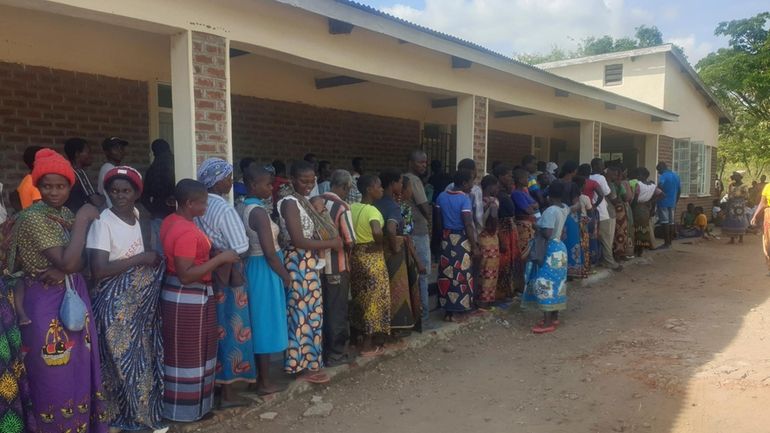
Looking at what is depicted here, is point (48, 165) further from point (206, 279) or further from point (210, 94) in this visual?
point (210, 94)

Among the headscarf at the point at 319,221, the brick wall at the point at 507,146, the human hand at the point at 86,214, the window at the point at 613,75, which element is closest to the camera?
the human hand at the point at 86,214

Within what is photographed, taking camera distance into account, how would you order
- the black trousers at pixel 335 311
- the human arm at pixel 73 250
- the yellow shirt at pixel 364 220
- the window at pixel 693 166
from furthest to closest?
the window at pixel 693 166
the yellow shirt at pixel 364 220
the black trousers at pixel 335 311
the human arm at pixel 73 250

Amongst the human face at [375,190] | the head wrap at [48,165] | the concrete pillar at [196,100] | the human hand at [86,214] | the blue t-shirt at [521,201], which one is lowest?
the blue t-shirt at [521,201]

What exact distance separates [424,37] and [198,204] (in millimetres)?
3556

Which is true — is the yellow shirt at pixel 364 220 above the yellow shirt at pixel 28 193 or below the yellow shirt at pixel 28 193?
below

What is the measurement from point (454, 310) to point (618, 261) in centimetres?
450

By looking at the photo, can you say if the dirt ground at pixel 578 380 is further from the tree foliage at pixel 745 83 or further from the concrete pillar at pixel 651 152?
the tree foliage at pixel 745 83

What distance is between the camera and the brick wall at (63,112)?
501 centimetres

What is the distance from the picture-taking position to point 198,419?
344 cm

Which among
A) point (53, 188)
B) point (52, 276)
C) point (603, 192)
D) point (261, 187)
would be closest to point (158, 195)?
point (261, 187)

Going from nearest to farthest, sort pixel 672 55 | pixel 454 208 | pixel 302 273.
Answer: pixel 302 273 → pixel 454 208 → pixel 672 55

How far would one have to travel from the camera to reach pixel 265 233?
3.61 meters

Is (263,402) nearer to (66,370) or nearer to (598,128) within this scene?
(66,370)

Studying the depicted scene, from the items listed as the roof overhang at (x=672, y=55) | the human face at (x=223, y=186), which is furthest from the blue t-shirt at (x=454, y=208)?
the roof overhang at (x=672, y=55)
